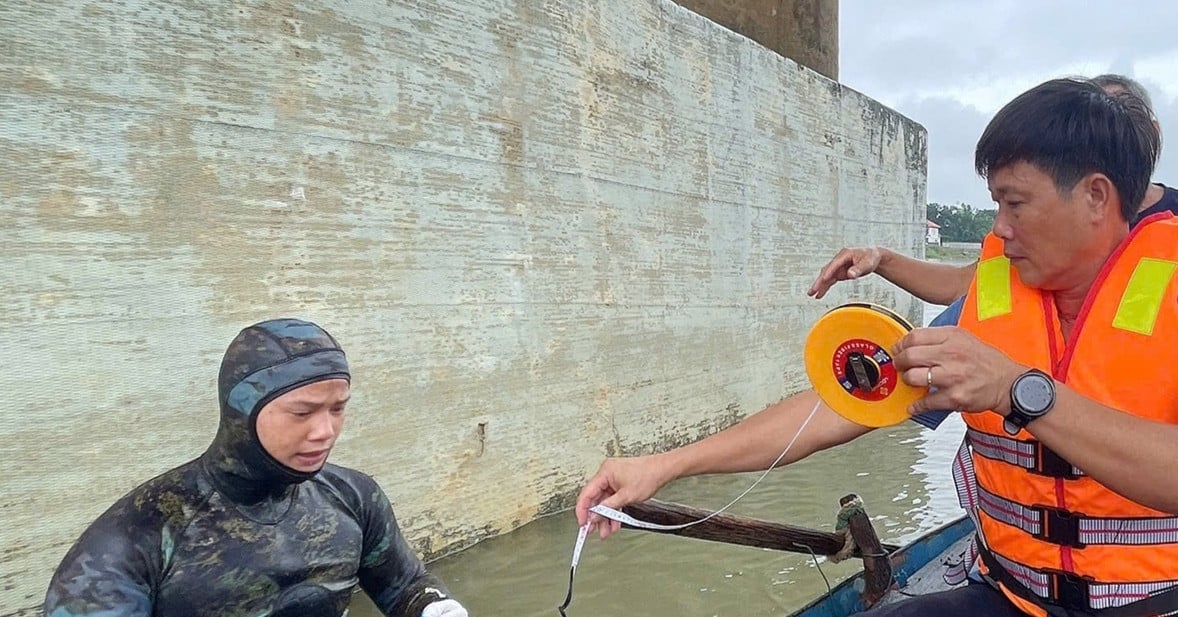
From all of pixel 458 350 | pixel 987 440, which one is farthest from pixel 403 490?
pixel 987 440

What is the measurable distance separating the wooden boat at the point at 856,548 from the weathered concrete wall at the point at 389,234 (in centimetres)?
255

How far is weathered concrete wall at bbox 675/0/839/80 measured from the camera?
1223 centimetres

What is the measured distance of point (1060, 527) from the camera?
2330 millimetres

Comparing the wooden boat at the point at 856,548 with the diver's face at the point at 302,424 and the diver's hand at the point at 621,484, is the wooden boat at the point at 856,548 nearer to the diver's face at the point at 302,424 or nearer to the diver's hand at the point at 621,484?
the diver's hand at the point at 621,484

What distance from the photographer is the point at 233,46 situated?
4.95 metres

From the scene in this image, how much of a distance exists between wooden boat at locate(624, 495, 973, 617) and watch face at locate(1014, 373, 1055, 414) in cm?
161

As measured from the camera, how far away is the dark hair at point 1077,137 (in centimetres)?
219

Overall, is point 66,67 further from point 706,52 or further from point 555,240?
point 706,52

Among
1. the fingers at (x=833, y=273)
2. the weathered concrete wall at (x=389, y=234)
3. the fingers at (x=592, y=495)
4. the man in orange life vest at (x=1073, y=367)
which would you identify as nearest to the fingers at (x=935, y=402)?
the man in orange life vest at (x=1073, y=367)

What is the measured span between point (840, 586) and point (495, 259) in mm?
3498

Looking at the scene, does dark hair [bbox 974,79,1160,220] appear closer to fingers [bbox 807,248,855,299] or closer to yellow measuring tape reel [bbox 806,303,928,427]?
yellow measuring tape reel [bbox 806,303,928,427]

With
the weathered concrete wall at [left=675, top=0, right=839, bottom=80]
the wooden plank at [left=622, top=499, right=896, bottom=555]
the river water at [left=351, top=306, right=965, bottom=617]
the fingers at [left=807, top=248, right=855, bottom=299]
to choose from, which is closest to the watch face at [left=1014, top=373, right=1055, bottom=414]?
the fingers at [left=807, top=248, right=855, bottom=299]

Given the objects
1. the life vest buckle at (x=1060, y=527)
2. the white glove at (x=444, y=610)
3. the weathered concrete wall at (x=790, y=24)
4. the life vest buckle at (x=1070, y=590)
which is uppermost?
the weathered concrete wall at (x=790, y=24)

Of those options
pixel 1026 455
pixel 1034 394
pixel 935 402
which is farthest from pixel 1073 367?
pixel 935 402
